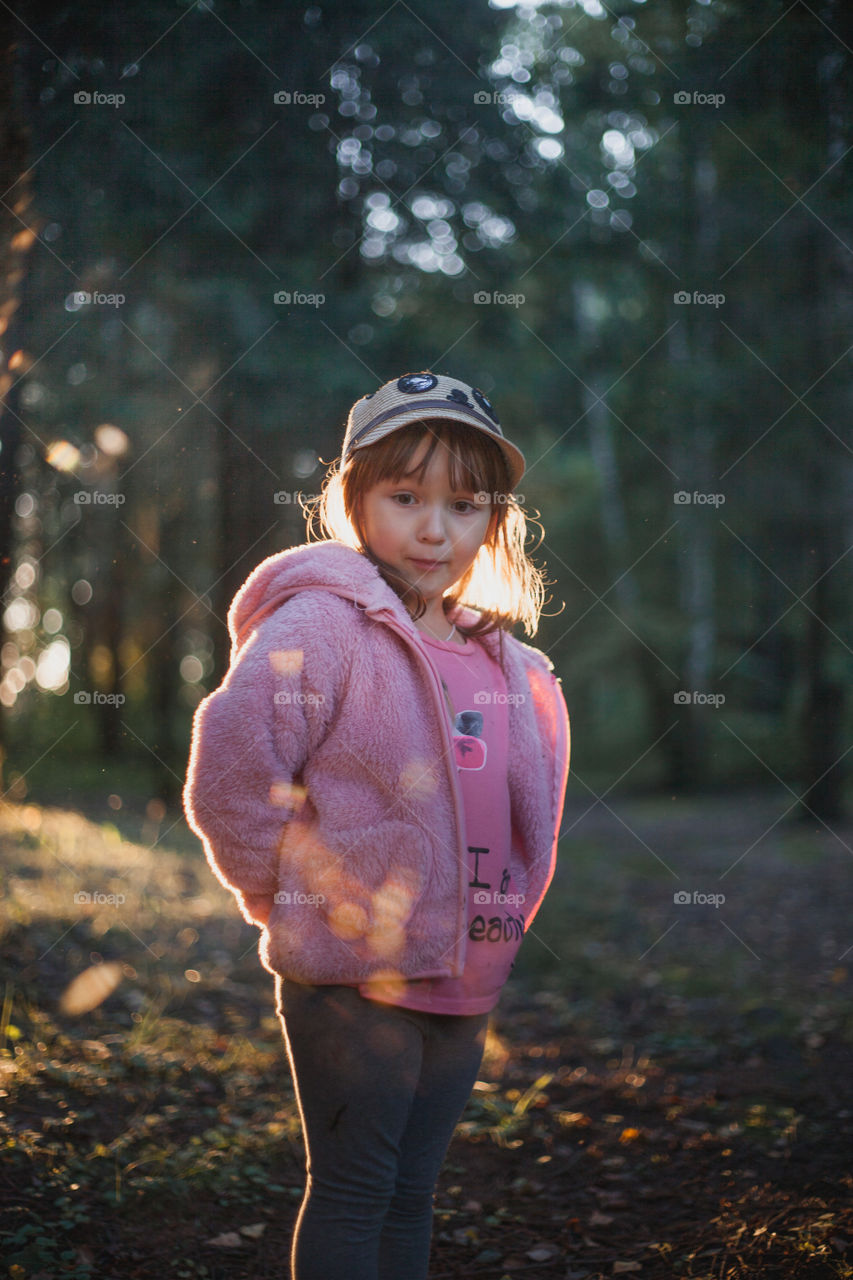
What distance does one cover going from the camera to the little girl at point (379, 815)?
152cm

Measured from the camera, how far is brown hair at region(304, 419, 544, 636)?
5.59 feet

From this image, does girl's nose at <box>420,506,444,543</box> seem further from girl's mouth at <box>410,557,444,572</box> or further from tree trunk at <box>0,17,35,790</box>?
tree trunk at <box>0,17,35,790</box>

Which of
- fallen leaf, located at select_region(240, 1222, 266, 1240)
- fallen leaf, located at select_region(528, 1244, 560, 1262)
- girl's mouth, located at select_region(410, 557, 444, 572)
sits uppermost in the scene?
girl's mouth, located at select_region(410, 557, 444, 572)

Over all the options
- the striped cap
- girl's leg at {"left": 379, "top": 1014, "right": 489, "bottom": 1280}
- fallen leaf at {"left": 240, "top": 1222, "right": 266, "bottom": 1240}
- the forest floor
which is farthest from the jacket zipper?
fallen leaf at {"left": 240, "top": 1222, "right": 266, "bottom": 1240}

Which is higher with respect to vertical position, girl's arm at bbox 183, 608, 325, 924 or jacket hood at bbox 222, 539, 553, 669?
jacket hood at bbox 222, 539, 553, 669

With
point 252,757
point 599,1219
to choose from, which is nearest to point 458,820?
point 252,757

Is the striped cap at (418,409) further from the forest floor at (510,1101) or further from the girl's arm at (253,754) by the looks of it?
the forest floor at (510,1101)

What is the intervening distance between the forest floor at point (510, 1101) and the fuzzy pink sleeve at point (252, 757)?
130 cm

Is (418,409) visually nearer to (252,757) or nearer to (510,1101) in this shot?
(252,757)

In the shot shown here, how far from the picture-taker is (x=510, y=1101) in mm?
3326

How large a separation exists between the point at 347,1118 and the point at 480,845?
0.49 metres

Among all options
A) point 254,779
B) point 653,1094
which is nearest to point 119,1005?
point 653,1094

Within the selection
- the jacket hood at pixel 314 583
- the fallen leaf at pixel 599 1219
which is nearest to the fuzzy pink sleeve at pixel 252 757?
the jacket hood at pixel 314 583

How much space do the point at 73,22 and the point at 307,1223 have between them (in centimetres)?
389
